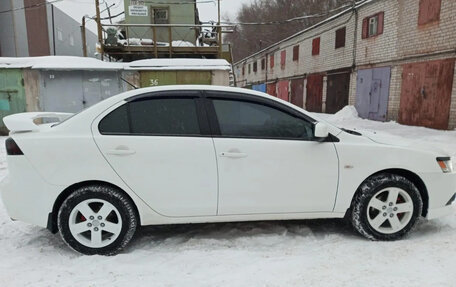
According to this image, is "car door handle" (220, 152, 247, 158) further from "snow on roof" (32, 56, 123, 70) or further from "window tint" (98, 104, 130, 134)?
"snow on roof" (32, 56, 123, 70)

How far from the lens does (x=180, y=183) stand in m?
2.86

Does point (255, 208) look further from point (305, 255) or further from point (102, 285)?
point (102, 285)

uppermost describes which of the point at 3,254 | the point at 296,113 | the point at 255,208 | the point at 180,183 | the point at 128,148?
the point at 296,113

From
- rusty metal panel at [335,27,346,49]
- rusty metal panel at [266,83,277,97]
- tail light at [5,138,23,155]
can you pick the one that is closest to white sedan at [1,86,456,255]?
tail light at [5,138,23,155]

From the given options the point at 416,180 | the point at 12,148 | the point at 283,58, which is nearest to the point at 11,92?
the point at 12,148

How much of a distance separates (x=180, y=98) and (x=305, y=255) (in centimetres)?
184

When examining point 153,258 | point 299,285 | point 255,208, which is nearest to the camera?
point 299,285

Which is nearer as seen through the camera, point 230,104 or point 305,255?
point 305,255

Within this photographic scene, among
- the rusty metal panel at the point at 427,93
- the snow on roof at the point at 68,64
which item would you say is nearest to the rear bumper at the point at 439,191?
the rusty metal panel at the point at 427,93

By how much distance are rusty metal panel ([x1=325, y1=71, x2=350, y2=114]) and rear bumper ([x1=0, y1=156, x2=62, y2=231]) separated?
52.7 feet

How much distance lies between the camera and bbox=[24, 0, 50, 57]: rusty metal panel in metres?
22.0

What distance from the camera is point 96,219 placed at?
2811mm

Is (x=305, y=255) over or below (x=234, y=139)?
below

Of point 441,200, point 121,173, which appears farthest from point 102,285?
point 441,200
